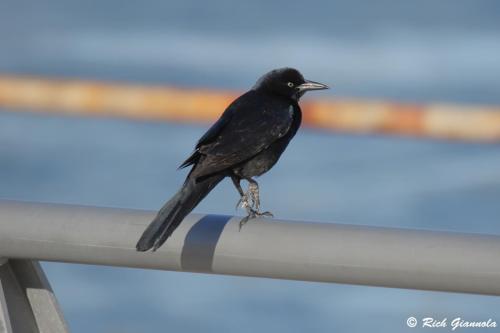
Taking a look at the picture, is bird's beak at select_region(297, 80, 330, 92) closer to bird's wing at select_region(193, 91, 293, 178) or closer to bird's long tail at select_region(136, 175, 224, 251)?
bird's wing at select_region(193, 91, 293, 178)

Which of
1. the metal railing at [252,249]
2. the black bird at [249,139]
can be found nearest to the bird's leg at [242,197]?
the black bird at [249,139]

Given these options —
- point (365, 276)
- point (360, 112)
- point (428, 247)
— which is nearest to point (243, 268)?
point (365, 276)

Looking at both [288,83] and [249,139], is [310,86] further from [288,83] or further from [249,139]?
[249,139]

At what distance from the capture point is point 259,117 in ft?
11.0

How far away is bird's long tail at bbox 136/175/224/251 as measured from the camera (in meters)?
1.95

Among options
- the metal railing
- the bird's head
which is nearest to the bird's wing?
the bird's head

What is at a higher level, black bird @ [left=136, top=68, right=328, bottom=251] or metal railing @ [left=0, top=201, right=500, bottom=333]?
black bird @ [left=136, top=68, right=328, bottom=251]

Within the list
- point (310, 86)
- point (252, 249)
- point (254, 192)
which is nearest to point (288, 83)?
point (310, 86)

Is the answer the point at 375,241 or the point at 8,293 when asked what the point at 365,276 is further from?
the point at 8,293

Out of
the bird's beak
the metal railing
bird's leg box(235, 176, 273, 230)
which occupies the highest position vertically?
the bird's beak

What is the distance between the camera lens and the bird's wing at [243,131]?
9.77 feet

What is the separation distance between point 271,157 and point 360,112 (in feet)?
1.24

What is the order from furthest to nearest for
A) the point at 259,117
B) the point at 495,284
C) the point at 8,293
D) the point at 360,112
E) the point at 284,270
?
the point at 360,112
the point at 259,117
the point at 8,293
the point at 284,270
the point at 495,284

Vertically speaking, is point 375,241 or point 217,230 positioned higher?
point 217,230
